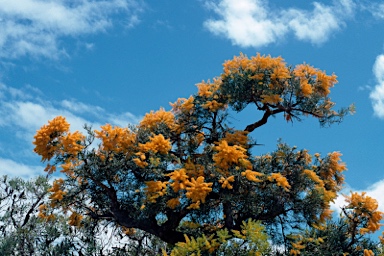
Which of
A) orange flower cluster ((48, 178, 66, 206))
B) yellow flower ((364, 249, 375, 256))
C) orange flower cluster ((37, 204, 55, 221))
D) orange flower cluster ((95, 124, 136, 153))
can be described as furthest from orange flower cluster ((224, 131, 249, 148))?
orange flower cluster ((37, 204, 55, 221))

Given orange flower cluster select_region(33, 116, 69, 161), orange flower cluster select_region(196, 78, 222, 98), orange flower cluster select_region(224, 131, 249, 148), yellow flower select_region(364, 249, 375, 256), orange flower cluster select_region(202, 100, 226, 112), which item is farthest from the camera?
orange flower cluster select_region(196, 78, 222, 98)

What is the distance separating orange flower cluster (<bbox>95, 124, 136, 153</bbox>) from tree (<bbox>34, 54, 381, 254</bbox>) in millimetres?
24

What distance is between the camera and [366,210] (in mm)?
13578

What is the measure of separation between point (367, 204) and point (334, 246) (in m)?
1.32

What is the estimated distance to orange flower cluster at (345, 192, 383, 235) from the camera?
44.3 ft

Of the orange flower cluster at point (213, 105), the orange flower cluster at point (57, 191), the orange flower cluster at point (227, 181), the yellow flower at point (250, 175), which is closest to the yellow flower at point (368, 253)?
the yellow flower at point (250, 175)

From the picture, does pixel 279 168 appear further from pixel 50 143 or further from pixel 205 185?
pixel 50 143

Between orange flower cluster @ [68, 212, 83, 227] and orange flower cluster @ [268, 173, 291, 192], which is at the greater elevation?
orange flower cluster @ [268, 173, 291, 192]

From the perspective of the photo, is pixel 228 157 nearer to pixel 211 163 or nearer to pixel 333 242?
pixel 211 163

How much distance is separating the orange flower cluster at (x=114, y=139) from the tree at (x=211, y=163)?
0.08 ft

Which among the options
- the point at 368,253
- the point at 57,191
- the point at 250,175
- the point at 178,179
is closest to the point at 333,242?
the point at 368,253

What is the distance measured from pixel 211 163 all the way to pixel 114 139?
8.02 feet

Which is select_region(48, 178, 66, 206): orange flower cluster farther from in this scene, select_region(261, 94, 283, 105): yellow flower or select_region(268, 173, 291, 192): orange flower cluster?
select_region(261, 94, 283, 105): yellow flower

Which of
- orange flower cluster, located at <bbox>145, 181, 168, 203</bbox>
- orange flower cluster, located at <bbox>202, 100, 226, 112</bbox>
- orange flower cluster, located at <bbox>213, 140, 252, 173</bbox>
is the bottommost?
orange flower cluster, located at <bbox>145, 181, 168, 203</bbox>
